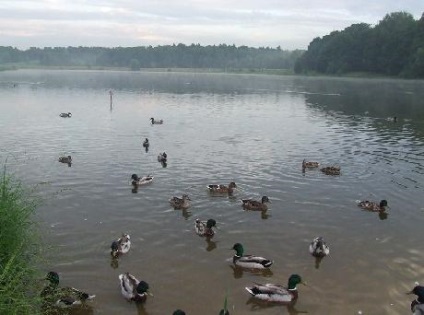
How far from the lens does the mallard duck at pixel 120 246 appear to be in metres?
17.5

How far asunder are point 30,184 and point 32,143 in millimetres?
13034

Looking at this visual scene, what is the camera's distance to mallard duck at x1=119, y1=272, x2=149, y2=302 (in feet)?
47.8

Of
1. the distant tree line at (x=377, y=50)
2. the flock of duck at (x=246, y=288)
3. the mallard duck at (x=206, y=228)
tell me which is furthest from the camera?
the distant tree line at (x=377, y=50)

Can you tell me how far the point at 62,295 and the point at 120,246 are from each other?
3.69 meters

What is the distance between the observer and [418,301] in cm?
1455

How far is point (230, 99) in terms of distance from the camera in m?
82.4

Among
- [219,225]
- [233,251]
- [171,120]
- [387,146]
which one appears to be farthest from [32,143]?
[387,146]

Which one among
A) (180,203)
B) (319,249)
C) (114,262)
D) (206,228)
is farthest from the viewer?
(180,203)

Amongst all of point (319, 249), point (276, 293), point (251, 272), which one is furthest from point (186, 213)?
point (276, 293)

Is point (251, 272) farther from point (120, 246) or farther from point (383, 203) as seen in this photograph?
point (383, 203)

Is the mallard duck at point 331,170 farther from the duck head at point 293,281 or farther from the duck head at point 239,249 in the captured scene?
the duck head at point 293,281

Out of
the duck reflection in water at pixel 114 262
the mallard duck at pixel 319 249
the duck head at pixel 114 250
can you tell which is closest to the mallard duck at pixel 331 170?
the mallard duck at pixel 319 249

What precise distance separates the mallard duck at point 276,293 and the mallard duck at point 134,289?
10.9 ft

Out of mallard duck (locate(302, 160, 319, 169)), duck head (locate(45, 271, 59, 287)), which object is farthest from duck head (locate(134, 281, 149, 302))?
mallard duck (locate(302, 160, 319, 169))
